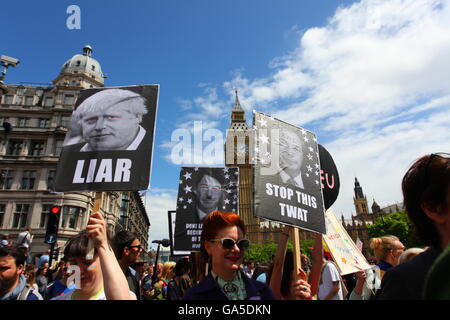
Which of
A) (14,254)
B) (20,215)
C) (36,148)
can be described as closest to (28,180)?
(20,215)

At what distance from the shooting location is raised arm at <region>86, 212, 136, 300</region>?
5.78ft

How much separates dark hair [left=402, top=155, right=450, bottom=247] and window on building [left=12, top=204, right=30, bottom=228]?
35249 mm

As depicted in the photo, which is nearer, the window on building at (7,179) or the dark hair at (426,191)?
the dark hair at (426,191)

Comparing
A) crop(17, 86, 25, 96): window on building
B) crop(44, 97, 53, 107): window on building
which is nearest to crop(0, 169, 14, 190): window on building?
crop(44, 97, 53, 107): window on building

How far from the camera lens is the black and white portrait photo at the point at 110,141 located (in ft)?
9.41

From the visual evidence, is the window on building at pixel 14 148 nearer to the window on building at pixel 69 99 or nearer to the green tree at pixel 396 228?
the window on building at pixel 69 99

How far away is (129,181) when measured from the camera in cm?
285

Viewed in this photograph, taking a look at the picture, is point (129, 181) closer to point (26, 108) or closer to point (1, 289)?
point (1, 289)

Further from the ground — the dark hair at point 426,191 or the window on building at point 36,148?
the window on building at point 36,148

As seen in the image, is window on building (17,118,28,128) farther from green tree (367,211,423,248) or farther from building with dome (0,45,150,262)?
green tree (367,211,423,248)

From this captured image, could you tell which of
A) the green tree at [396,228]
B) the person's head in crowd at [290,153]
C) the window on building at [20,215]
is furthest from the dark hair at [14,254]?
the green tree at [396,228]

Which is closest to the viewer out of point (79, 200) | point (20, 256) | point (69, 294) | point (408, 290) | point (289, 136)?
point (408, 290)
